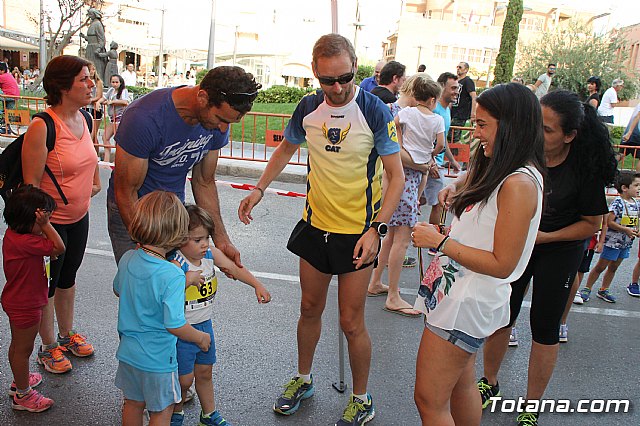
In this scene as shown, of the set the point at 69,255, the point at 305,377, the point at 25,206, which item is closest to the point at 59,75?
the point at 25,206

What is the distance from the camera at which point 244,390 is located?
3.52 meters

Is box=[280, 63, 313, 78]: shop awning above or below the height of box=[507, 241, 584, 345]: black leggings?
above

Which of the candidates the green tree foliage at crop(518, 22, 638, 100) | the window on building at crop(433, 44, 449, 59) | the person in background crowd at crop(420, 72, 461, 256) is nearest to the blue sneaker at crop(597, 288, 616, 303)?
the person in background crowd at crop(420, 72, 461, 256)

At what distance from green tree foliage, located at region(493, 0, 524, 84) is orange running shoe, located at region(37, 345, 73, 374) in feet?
91.0

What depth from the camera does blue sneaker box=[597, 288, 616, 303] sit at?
550 centimetres

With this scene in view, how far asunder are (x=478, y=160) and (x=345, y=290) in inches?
42.5

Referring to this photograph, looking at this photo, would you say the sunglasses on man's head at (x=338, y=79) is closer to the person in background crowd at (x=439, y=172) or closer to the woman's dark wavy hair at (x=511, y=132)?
the woman's dark wavy hair at (x=511, y=132)

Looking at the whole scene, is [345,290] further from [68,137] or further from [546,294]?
[68,137]

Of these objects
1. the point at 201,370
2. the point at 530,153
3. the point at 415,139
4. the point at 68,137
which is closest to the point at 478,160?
the point at 530,153

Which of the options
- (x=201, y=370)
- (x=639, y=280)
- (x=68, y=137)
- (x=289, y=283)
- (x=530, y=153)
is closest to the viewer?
(x=530, y=153)

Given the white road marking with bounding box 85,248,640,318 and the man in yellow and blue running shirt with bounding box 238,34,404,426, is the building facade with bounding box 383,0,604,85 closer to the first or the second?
the white road marking with bounding box 85,248,640,318

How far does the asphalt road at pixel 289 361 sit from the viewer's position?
3303mm

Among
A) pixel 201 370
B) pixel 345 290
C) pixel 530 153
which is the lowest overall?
pixel 201 370

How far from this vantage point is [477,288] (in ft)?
7.61
